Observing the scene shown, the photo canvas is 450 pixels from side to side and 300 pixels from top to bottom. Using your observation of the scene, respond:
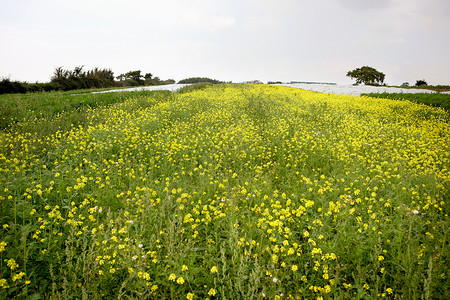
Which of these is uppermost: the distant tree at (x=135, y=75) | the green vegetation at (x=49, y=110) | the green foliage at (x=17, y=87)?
the distant tree at (x=135, y=75)

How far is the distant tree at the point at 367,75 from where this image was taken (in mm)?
59875

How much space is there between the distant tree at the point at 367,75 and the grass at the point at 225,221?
61.0 metres

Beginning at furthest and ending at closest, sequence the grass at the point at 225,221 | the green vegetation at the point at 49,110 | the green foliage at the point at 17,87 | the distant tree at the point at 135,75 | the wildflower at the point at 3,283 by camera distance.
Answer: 1. the distant tree at the point at 135,75
2. the green foliage at the point at 17,87
3. the green vegetation at the point at 49,110
4. the grass at the point at 225,221
5. the wildflower at the point at 3,283

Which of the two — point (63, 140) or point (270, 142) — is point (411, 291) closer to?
point (270, 142)

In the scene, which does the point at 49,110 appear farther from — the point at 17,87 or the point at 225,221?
the point at 17,87

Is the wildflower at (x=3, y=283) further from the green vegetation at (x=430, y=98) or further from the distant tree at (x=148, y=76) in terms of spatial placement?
the distant tree at (x=148, y=76)

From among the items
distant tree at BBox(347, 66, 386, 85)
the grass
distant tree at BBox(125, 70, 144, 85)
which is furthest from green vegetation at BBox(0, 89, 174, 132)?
distant tree at BBox(347, 66, 386, 85)

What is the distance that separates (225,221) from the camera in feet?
12.7

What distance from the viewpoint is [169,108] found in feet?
39.8

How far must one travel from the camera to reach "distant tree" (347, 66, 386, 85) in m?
59.9

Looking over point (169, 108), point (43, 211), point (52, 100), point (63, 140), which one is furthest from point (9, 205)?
point (52, 100)

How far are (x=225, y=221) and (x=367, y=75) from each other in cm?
7044

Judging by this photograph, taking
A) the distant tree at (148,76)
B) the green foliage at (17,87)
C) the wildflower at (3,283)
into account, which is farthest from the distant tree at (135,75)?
the wildflower at (3,283)

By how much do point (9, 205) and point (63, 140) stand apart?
3.89 metres
